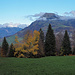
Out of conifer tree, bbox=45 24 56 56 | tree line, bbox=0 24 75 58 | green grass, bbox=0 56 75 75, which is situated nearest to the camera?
green grass, bbox=0 56 75 75

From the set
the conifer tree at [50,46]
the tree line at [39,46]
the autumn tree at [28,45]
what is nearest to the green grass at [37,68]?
the autumn tree at [28,45]

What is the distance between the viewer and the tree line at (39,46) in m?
48.4

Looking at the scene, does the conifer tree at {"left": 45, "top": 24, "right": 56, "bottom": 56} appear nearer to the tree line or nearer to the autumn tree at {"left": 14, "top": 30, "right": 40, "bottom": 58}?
the tree line

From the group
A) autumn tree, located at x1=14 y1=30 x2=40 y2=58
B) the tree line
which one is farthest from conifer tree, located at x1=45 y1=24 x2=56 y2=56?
autumn tree, located at x1=14 y1=30 x2=40 y2=58

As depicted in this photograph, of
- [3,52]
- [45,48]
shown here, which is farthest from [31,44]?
[3,52]

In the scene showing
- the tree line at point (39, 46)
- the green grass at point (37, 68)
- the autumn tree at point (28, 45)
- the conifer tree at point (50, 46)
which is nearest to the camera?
the green grass at point (37, 68)

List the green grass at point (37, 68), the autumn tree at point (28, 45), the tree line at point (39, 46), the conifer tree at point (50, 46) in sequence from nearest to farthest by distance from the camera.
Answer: the green grass at point (37, 68), the autumn tree at point (28, 45), the tree line at point (39, 46), the conifer tree at point (50, 46)

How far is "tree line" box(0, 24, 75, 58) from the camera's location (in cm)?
4841

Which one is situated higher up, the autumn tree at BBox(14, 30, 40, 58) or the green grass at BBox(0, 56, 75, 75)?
the autumn tree at BBox(14, 30, 40, 58)

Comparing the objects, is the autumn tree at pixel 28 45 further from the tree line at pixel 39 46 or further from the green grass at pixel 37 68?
the green grass at pixel 37 68

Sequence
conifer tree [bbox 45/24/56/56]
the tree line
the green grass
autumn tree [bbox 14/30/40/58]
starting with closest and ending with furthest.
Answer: the green grass, autumn tree [bbox 14/30/40/58], the tree line, conifer tree [bbox 45/24/56/56]

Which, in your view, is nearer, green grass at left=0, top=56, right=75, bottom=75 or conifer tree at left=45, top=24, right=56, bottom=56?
green grass at left=0, top=56, right=75, bottom=75

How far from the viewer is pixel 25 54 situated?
166 feet

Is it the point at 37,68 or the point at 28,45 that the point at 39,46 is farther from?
the point at 37,68
